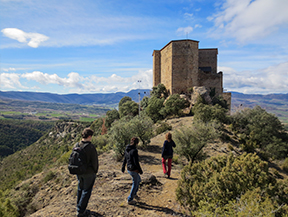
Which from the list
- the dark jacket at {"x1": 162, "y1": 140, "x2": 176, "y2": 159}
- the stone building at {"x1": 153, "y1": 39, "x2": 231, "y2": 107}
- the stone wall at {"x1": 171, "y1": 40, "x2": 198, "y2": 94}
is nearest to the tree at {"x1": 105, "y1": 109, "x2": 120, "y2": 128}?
the stone building at {"x1": 153, "y1": 39, "x2": 231, "y2": 107}

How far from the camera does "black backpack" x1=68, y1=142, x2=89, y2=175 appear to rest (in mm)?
4004

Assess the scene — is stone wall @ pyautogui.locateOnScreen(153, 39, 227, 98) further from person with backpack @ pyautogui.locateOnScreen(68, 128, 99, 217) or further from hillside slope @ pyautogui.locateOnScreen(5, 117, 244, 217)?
person with backpack @ pyautogui.locateOnScreen(68, 128, 99, 217)

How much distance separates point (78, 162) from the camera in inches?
158

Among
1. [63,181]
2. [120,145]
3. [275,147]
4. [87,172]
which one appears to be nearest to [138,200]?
[87,172]

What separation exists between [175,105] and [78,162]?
23408 millimetres

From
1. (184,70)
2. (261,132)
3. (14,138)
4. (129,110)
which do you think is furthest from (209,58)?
(14,138)

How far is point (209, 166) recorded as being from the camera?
565 cm

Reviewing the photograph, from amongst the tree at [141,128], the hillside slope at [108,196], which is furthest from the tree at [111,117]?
the hillside slope at [108,196]

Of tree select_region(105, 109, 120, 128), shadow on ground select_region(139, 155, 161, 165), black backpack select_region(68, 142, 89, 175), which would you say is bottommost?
tree select_region(105, 109, 120, 128)

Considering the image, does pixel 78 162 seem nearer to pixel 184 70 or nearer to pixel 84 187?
pixel 84 187

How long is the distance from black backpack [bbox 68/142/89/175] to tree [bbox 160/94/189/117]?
2288 cm

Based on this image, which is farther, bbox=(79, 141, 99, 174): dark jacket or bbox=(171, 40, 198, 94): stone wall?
bbox=(171, 40, 198, 94): stone wall

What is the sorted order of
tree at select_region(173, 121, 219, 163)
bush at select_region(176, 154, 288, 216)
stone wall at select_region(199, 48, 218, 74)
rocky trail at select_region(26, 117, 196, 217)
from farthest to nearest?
stone wall at select_region(199, 48, 218, 74) → tree at select_region(173, 121, 219, 163) → rocky trail at select_region(26, 117, 196, 217) → bush at select_region(176, 154, 288, 216)

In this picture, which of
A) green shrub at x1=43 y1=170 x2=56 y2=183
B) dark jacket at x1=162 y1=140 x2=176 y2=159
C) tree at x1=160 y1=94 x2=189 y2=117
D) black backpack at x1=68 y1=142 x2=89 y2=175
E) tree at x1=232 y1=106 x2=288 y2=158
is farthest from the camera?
tree at x1=160 y1=94 x2=189 y2=117
